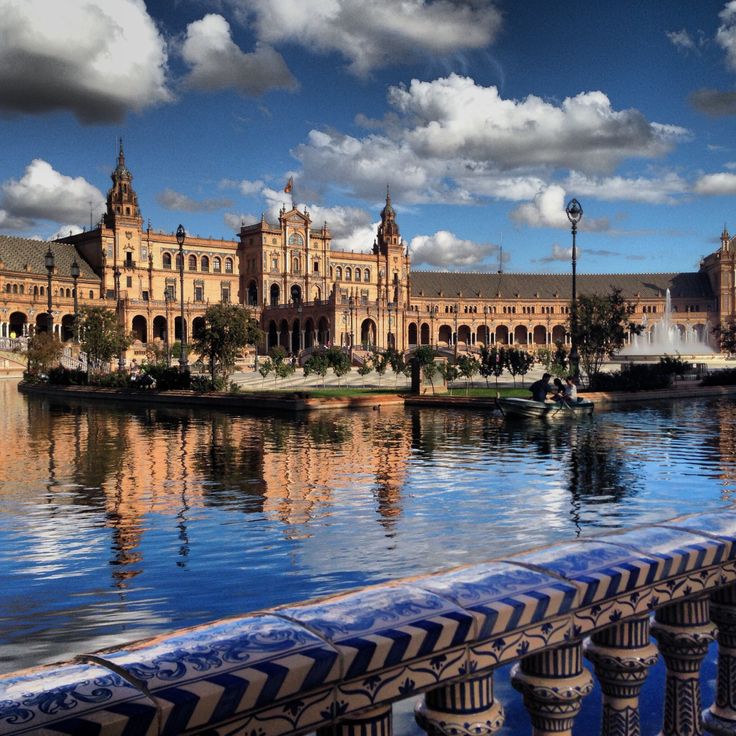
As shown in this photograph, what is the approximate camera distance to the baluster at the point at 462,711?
91.2 inches

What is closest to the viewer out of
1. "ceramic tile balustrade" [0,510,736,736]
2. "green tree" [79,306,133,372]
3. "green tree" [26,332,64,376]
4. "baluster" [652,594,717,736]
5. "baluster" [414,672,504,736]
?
"ceramic tile balustrade" [0,510,736,736]

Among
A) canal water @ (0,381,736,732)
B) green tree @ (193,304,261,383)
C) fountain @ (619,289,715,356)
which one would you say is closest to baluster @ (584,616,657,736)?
canal water @ (0,381,736,732)

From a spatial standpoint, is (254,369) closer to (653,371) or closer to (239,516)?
(653,371)

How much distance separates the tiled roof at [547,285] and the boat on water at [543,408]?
106517mm

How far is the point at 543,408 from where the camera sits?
2592cm

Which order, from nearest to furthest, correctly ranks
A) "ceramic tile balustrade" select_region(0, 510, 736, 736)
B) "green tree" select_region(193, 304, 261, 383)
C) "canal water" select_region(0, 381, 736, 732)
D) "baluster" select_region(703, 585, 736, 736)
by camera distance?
"ceramic tile balustrade" select_region(0, 510, 736, 736) < "baluster" select_region(703, 585, 736, 736) < "canal water" select_region(0, 381, 736, 732) < "green tree" select_region(193, 304, 261, 383)

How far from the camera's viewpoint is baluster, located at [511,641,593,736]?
8.28 feet

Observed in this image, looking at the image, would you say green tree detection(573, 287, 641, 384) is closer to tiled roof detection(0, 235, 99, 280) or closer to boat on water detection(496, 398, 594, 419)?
boat on water detection(496, 398, 594, 419)

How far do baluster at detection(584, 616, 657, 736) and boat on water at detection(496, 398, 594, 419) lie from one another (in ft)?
77.2

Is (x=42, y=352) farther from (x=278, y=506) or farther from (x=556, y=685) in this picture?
(x=556, y=685)

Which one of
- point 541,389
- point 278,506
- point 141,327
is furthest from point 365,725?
point 141,327

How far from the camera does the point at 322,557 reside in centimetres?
941

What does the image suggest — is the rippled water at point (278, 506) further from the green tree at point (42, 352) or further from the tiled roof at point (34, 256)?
the tiled roof at point (34, 256)

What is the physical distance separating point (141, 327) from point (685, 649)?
3940 inches
